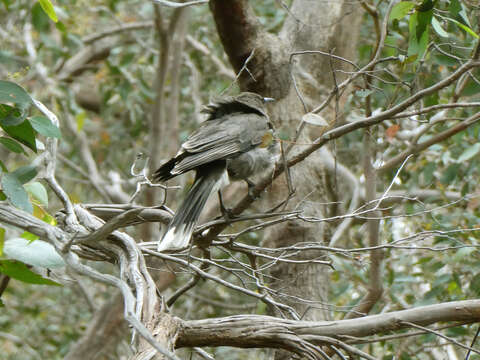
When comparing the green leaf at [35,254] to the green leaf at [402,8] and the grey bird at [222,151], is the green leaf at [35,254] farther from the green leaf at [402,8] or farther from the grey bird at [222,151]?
the green leaf at [402,8]

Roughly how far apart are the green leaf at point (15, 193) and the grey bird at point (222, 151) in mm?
722

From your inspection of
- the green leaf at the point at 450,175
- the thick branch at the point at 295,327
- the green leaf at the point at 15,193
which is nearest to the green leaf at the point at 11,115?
the green leaf at the point at 15,193

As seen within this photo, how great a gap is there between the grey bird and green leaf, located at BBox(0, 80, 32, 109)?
809mm

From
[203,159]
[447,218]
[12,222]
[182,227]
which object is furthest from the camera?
[447,218]

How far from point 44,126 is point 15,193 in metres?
0.31

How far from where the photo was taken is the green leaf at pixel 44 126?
2.54m

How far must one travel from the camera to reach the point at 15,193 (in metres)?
2.51

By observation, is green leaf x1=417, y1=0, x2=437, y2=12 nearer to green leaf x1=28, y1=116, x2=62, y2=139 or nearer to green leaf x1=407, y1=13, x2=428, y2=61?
green leaf x1=407, y1=13, x2=428, y2=61

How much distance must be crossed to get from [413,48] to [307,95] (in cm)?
185

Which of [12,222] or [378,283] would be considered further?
[378,283]

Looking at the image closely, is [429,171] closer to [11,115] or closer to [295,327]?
[295,327]

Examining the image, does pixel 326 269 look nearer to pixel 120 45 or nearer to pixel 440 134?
pixel 440 134

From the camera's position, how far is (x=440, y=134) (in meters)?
4.39

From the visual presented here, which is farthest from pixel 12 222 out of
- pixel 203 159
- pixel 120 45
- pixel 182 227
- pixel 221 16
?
pixel 120 45
